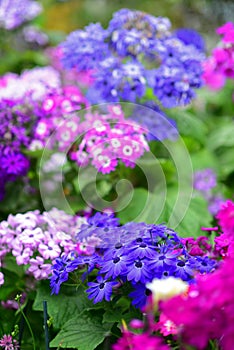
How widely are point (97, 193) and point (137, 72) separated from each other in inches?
19.7

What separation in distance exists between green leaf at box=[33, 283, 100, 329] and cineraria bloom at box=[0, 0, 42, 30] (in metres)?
2.29

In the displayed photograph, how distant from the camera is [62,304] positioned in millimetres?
1735

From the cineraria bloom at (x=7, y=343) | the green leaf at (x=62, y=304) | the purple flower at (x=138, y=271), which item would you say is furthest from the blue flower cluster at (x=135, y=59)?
the cineraria bloom at (x=7, y=343)

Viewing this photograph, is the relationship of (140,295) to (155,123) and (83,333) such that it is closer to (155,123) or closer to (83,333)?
(83,333)

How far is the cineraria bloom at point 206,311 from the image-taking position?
937mm

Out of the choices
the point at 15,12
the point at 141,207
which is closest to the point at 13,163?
the point at 141,207

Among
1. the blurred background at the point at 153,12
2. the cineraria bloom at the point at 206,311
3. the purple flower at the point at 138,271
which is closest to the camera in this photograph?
the cineraria bloom at the point at 206,311

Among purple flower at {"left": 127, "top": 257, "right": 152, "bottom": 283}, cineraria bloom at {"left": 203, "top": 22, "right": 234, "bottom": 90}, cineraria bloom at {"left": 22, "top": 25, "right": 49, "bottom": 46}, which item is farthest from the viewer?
cineraria bloom at {"left": 22, "top": 25, "right": 49, "bottom": 46}

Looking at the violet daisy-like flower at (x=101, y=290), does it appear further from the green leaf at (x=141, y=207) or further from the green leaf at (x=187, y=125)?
the green leaf at (x=187, y=125)

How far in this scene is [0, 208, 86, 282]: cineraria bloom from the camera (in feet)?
Result: 5.77

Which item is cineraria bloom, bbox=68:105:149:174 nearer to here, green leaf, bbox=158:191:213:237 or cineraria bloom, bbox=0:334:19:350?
green leaf, bbox=158:191:213:237

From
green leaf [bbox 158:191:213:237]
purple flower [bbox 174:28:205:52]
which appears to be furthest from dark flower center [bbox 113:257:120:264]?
purple flower [bbox 174:28:205:52]

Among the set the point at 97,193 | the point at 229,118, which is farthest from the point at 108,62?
the point at 229,118

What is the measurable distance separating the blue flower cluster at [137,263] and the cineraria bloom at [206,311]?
0.43m
